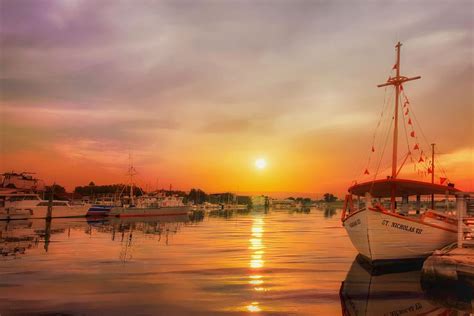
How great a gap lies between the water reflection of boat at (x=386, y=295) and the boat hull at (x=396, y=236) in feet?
3.18

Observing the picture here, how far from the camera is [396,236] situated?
24.1m

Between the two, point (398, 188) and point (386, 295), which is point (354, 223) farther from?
point (386, 295)

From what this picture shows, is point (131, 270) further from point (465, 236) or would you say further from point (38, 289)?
point (465, 236)

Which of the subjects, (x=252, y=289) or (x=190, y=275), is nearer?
(x=252, y=289)

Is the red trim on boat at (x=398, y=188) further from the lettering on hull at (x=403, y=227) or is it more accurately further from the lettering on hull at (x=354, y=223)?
the lettering on hull at (x=354, y=223)

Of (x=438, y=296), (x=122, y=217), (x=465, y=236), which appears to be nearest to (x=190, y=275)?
(x=438, y=296)

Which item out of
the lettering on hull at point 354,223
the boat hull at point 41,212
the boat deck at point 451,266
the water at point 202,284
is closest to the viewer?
the water at point 202,284

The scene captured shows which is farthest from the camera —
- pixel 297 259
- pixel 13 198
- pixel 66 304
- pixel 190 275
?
pixel 13 198

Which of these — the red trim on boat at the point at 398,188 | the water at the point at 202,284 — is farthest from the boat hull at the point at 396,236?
the red trim on boat at the point at 398,188

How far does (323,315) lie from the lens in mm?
13750

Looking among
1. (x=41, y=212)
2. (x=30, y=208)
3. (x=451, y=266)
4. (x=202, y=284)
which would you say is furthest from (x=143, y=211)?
(x=451, y=266)

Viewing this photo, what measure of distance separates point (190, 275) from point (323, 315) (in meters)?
8.85

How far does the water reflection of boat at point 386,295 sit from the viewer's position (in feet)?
47.7

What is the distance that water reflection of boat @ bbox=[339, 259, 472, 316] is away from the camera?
14531mm
